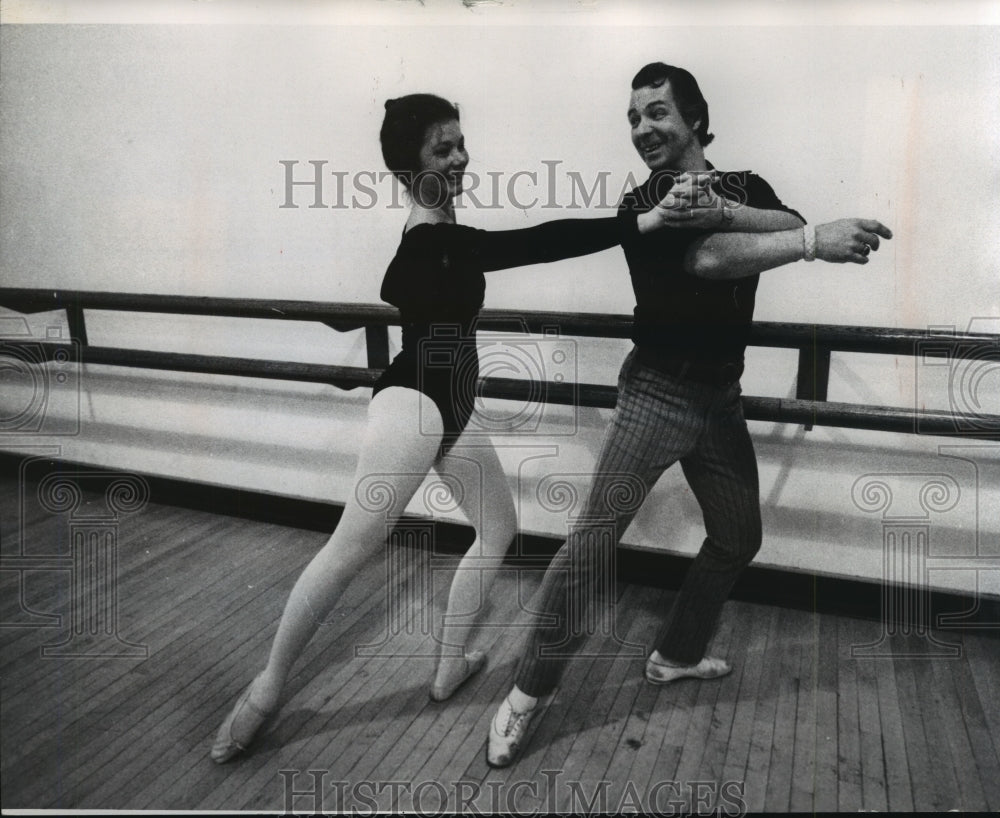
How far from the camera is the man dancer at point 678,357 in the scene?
1.87 m

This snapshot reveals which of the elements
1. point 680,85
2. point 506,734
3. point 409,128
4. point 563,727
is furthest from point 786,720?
point 409,128

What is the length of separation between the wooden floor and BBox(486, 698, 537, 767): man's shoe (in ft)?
0.11

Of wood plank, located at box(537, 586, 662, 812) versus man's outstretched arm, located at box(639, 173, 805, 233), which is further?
wood plank, located at box(537, 586, 662, 812)

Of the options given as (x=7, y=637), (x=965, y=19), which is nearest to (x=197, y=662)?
(x=7, y=637)

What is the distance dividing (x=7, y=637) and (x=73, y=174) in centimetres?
150

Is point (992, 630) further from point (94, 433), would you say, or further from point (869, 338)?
point (94, 433)

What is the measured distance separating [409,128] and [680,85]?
0.68m

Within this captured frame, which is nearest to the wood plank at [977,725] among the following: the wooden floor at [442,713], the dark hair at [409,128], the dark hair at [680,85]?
the wooden floor at [442,713]

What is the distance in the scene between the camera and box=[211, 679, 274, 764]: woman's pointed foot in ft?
6.64

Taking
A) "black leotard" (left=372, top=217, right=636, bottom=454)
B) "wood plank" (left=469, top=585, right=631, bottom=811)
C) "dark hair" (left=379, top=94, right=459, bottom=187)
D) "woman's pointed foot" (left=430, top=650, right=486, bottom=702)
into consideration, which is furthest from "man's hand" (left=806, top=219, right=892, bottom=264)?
"woman's pointed foot" (left=430, top=650, right=486, bottom=702)

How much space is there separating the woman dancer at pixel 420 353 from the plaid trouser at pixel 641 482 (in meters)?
0.35

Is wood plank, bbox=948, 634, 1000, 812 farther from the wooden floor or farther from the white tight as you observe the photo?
the white tight

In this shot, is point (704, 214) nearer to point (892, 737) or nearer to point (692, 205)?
point (692, 205)

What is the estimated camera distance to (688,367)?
6.61 ft
